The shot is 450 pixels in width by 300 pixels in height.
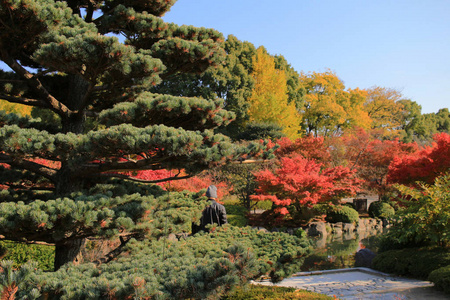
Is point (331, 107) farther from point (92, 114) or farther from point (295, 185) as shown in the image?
point (92, 114)

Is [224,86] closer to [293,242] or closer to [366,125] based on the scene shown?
[366,125]

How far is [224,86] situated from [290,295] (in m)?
20.3

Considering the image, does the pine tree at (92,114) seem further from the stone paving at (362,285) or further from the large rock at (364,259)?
the large rock at (364,259)

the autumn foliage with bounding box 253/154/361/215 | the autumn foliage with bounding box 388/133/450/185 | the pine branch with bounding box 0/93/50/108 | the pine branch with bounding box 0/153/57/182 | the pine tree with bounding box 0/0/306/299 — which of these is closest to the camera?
the pine tree with bounding box 0/0/306/299

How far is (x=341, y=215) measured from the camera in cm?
1525

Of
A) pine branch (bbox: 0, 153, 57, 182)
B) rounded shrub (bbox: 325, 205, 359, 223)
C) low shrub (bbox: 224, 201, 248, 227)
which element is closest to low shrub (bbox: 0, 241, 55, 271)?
pine branch (bbox: 0, 153, 57, 182)

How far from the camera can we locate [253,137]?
62.3 feet

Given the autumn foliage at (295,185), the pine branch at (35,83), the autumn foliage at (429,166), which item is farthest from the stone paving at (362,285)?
the autumn foliage at (295,185)

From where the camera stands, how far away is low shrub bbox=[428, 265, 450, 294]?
5617mm

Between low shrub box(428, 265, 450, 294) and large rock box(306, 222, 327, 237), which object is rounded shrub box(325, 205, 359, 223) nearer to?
large rock box(306, 222, 327, 237)

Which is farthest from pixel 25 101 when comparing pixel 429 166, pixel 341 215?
pixel 341 215

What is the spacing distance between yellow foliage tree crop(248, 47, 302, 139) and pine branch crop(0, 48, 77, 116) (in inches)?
777

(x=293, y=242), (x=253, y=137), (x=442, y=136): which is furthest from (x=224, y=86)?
(x=293, y=242)

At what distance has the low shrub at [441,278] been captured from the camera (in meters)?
5.62
